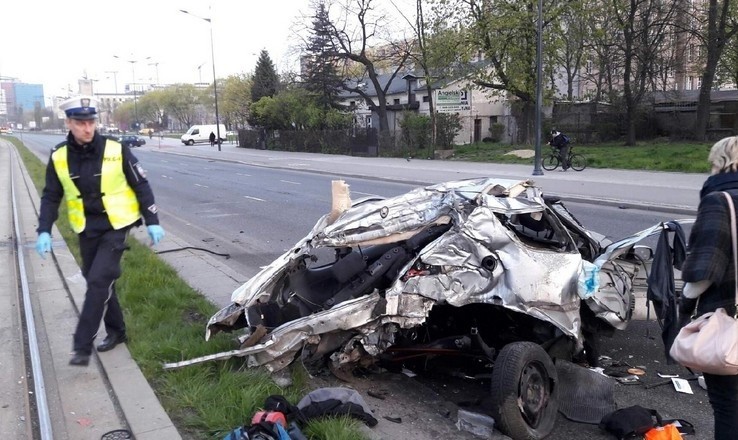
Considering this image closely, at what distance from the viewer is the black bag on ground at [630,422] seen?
377 centimetres

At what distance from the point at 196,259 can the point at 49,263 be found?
1.86 meters

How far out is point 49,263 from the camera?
8352 mm

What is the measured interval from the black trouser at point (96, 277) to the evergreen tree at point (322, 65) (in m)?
36.8

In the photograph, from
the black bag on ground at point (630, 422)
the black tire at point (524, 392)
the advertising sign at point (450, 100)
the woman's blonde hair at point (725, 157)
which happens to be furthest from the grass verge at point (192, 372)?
the advertising sign at point (450, 100)

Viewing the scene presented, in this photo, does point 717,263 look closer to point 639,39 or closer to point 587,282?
point 587,282

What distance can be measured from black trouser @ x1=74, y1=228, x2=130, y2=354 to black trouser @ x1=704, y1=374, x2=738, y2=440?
→ 3795 millimetres

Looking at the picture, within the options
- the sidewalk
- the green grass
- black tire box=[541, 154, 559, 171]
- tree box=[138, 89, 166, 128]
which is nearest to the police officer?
the sidewalk

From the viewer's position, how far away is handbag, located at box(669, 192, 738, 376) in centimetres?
272

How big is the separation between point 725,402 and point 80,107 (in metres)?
4.29

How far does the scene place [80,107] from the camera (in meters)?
4.45

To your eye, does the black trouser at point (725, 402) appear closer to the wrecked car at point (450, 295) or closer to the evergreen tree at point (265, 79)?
the wrecked car at point (450, 295)

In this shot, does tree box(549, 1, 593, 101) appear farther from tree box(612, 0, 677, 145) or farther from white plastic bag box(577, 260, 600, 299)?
white plastic bag box(577, 260, 600, 299)

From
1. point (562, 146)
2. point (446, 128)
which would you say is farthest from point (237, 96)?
point (562, 146)

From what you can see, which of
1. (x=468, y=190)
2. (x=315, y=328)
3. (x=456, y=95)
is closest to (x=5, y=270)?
(x=315, y=328)
